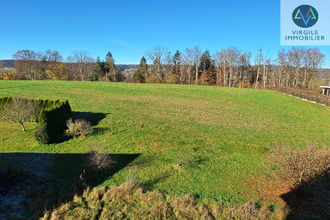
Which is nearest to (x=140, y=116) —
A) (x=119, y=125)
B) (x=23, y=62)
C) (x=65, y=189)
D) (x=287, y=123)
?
(x=119, y=125)

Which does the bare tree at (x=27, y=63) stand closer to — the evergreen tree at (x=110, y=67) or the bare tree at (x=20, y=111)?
the evergreen tree at (x=110, y=67)

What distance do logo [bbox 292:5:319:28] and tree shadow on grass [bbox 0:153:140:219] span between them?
25044 millimetres

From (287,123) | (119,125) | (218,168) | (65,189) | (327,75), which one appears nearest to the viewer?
(65,189)

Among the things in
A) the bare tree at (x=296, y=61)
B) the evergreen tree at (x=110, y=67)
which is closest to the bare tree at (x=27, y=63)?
the evergreen tree at (x=110, y=67)

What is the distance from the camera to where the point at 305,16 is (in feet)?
69.4

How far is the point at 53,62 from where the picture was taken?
62375 millimetres

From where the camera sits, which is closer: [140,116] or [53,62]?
[140,116]

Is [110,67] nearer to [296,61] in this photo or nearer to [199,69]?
[199,69]

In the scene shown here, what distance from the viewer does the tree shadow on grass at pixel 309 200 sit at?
21.3 ft

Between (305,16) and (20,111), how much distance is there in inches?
1276

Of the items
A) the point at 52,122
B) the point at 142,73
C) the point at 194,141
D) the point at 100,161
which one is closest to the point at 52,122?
the point at 52,122

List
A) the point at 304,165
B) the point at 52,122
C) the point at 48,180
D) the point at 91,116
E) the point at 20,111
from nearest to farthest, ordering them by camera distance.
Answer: the point at 304,165
the point at 48,180
the point at 52,122
the point at 20,111
the point at 91,116

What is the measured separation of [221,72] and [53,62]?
6086 cm

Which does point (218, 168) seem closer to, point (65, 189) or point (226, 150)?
point (226, 150)
